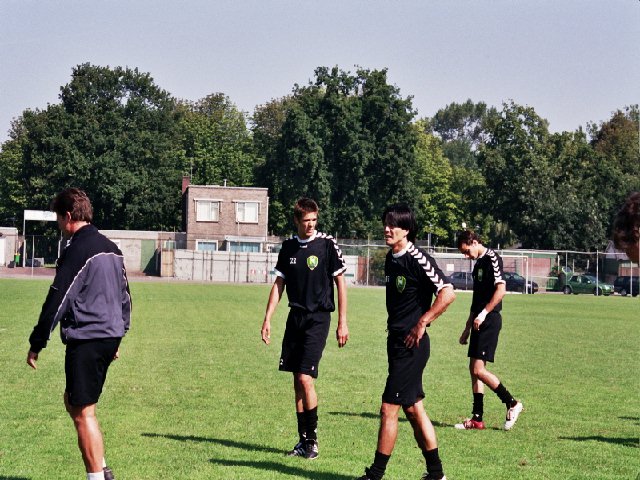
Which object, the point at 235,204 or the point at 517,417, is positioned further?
the point at 235,204

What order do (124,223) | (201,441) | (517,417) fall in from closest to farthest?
(201,441)
(517,417)
(124,223)

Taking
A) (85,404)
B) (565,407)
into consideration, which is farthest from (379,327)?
(85,404)

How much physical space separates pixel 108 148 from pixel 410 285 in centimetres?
7633

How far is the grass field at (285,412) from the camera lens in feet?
27.4

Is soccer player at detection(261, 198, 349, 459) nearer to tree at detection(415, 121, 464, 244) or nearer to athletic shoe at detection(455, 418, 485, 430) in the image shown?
athletic shoe at detection(455, 418, 485, 430)

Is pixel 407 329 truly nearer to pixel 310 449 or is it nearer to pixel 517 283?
pixel 310 449

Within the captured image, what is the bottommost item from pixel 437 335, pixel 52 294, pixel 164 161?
pixel 437 335

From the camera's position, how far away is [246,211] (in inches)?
3073

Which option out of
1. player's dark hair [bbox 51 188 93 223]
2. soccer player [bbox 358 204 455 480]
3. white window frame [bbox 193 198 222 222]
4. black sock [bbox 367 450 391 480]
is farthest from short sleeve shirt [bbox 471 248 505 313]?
white window frame [bbox 193 198 222 222]

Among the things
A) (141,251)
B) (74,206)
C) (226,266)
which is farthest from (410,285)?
(141,251)

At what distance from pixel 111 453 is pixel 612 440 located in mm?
4953

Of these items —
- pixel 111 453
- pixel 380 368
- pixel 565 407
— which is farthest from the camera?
pixel 380 368

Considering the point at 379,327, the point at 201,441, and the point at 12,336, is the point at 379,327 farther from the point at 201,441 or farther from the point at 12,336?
the point at 201,441

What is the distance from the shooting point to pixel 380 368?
16297 millimetres
